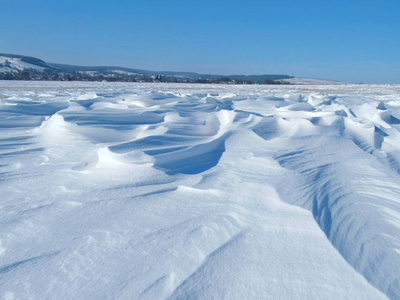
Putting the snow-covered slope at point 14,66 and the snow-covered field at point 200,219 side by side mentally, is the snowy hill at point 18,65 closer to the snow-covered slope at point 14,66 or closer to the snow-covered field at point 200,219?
the snow-covered slope at point 14,66

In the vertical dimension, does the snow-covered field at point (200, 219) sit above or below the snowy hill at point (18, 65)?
above

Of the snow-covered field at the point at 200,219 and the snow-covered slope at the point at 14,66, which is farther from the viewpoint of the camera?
the snow-covered slope at the point at 14,66

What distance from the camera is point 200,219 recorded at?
1.47 meters

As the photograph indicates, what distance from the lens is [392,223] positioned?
144 centimetres

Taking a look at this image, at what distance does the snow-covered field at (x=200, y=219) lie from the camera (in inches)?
42.1

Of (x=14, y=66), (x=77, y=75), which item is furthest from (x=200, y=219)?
(x=14, y=66)

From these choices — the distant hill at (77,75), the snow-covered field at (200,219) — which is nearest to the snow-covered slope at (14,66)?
the distant hill at (77,75)

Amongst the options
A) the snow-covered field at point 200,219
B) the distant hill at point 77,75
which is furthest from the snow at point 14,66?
the snow-covered field at point 200,219

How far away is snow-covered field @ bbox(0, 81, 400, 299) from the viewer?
107 cm

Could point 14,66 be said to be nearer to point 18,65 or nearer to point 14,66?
point 14,66

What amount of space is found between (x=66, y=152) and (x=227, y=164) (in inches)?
53.9

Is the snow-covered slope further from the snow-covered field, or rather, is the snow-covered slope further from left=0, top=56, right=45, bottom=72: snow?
the snow-covered field

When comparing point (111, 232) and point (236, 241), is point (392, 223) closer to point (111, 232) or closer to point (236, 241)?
point (236, 241)

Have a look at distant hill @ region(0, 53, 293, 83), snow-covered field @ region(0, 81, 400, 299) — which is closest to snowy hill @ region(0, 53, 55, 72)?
distant hill @ region(0, 53, 293, 83)
